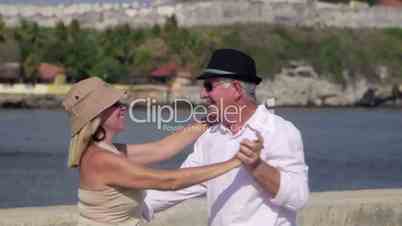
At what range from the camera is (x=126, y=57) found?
81.4 m

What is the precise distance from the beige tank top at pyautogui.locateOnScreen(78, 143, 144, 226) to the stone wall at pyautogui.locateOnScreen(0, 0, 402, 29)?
266 feet

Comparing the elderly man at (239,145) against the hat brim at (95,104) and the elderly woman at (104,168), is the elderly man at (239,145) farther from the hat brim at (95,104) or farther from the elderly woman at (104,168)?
the hat brim at (95,104)

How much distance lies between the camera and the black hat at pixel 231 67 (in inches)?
186

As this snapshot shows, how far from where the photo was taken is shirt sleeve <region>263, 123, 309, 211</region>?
464 cm

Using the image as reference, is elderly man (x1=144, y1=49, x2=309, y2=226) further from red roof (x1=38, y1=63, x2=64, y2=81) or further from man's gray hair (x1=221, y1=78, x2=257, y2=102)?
red roof (x1=38, y1=63, x2=64, y2=81)

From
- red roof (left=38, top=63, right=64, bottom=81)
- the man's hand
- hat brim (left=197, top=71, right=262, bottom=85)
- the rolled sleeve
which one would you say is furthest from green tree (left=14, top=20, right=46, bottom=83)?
the man's hand

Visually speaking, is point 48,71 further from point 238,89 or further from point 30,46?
point 238,89

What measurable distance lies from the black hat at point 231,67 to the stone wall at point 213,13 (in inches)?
3194

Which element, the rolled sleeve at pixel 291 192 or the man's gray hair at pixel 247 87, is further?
the man's gray hair at pixel 247 87

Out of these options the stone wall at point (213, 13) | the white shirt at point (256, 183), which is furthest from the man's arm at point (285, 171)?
the stone wall at point (213, 13)

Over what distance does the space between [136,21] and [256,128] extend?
82.6 meters

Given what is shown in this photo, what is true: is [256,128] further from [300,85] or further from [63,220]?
[300,85]

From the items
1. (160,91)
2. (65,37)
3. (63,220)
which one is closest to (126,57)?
(65,37)

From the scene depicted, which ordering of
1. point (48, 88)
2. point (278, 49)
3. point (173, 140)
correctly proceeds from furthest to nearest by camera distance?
point (278, 49) → point (48, 88) → point (173, 140)
